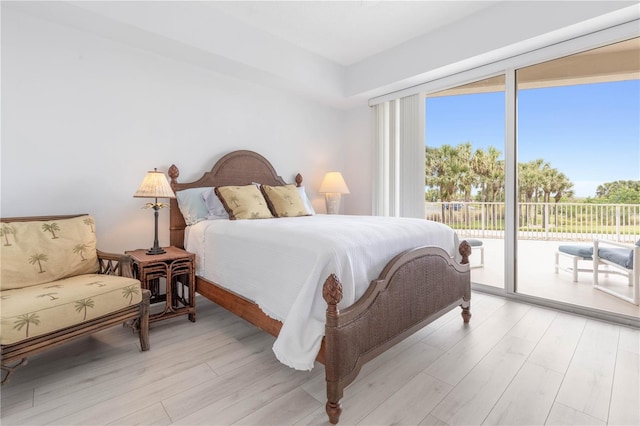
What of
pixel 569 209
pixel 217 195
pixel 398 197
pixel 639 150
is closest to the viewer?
pixel 639 150

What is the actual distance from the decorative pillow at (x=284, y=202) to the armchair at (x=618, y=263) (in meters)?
2.90

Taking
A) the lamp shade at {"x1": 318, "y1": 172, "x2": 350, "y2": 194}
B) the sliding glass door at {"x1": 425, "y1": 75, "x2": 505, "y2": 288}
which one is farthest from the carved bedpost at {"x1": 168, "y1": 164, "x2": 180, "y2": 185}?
the sliding glass door at {"x1": 425, "y1": 75, "x2": 505, "y2": 288}

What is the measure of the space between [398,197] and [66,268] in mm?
3516

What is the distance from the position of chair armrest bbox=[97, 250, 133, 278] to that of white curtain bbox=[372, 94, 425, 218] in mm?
3103

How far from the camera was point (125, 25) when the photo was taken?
2424 mm

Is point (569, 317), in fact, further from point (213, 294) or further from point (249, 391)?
point (213, 294)

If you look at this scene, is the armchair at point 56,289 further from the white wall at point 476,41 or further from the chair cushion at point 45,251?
the white wall at point 476,41

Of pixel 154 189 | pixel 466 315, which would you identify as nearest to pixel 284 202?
pixel 154 189

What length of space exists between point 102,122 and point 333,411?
286 cm

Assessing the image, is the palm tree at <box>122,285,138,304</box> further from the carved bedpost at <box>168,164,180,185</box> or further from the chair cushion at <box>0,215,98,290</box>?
the carved bedpost at <box>168,164,180,185</box>

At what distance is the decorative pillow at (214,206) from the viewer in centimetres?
295

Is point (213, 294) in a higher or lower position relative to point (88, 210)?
lower

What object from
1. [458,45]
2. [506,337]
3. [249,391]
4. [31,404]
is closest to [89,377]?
[31,404]

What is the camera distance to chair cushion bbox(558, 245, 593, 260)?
2.99m
